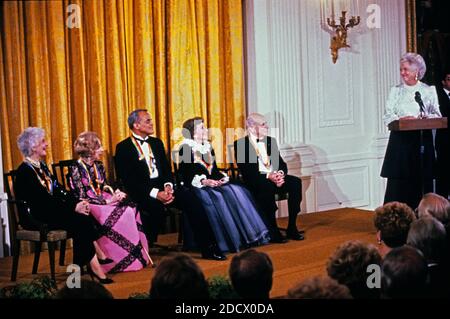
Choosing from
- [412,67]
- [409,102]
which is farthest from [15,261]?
[412,67]

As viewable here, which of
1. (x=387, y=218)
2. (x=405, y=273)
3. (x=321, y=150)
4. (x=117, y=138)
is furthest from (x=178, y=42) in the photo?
(x=405, y=273)

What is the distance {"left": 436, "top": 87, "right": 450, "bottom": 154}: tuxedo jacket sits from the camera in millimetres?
6914

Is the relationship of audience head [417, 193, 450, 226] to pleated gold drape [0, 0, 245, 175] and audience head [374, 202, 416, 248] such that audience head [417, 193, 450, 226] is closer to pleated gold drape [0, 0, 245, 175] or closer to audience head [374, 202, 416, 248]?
audience head [374, 202, 416, 248]

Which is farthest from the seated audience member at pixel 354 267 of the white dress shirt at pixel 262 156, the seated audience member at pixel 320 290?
the white dress shirt at pixel 262 156

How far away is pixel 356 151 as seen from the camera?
8117 mm

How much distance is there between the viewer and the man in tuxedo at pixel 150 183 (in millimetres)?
5820

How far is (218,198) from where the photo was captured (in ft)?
19.5

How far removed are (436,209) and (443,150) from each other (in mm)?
3373

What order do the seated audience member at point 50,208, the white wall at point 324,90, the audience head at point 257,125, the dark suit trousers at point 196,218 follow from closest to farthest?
the seated audience member at point 50,208, the dark suit trousers at point 196,218, the audience head at point 257,125, the white wall at point 324,90

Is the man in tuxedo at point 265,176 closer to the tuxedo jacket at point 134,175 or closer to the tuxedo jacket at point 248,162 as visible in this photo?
the tuxedo jacket at point 248,162

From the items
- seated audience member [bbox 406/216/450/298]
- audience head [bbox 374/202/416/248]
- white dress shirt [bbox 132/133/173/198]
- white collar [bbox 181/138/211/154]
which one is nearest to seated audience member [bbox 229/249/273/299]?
seated audience member [bbox 406/216/450/298]

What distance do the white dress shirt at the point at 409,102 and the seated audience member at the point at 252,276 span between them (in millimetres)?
3548

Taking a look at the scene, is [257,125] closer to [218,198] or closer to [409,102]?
[218,198]

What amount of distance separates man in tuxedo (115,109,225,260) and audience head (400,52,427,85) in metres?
1.97
